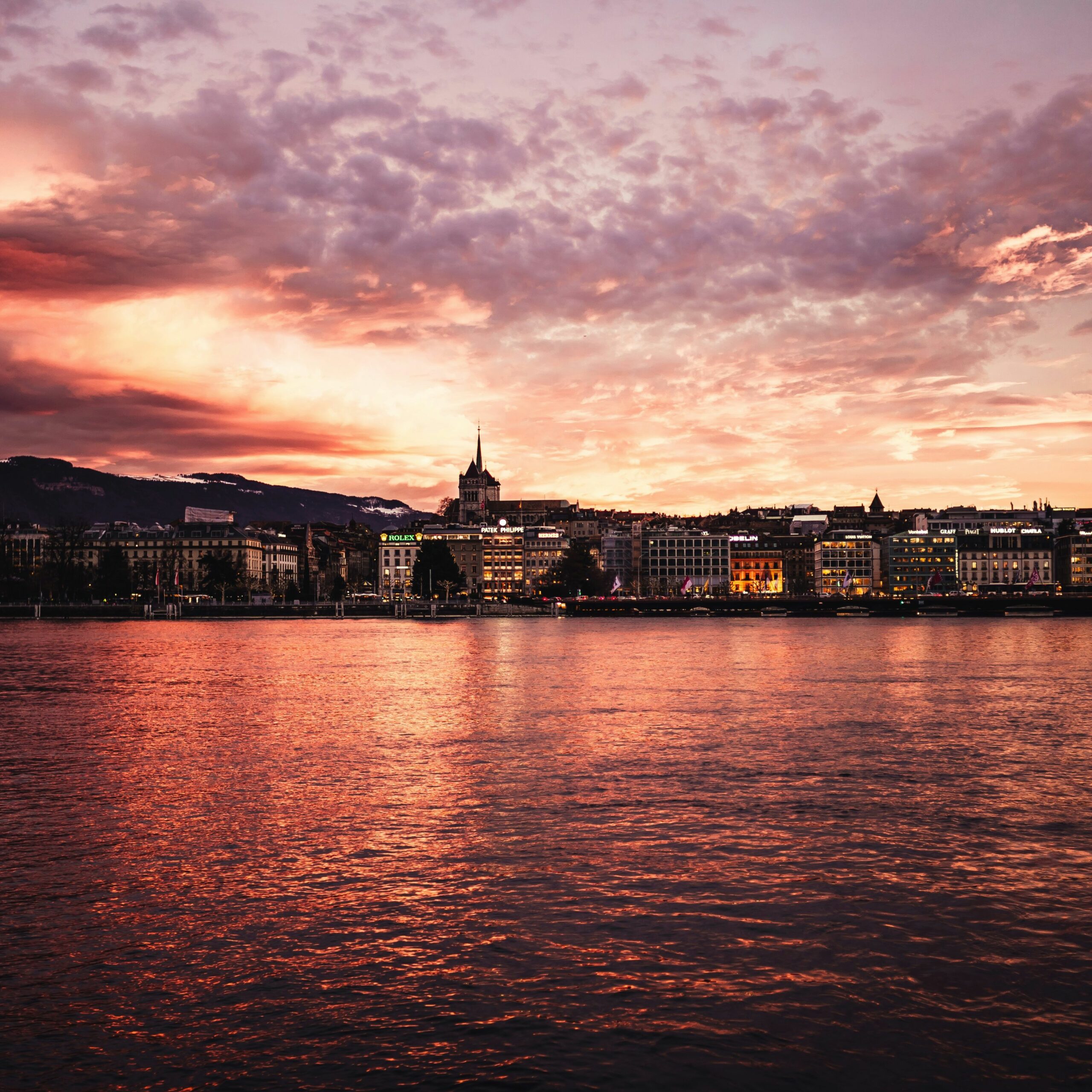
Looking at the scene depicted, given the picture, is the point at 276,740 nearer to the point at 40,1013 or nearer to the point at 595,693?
the point at 595,693

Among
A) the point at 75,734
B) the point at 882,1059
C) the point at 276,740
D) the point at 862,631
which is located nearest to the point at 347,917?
the point at 882,1059

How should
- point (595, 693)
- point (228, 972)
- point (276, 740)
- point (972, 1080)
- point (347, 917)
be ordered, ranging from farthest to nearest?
point (595, 693)
point (276, 740)
point (347, 917)
point (228, 972)
point (972, 1080)

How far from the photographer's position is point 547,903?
1716 cm

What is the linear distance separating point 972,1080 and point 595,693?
40621mm

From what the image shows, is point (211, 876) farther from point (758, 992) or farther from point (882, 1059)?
point (882, 1059)

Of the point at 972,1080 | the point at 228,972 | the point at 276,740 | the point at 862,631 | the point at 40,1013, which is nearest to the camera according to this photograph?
the point at 972,1080

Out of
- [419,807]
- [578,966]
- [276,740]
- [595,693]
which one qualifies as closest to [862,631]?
[595,693]

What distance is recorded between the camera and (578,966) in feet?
47.3

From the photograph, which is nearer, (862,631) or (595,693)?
(595,693)

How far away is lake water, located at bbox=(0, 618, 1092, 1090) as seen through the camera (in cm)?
1207

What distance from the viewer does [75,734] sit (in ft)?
122

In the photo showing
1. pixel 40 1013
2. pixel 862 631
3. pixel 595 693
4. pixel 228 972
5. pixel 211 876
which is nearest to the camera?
pixel 40 1013

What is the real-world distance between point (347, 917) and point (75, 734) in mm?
24455

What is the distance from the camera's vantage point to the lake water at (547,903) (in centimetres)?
1207
